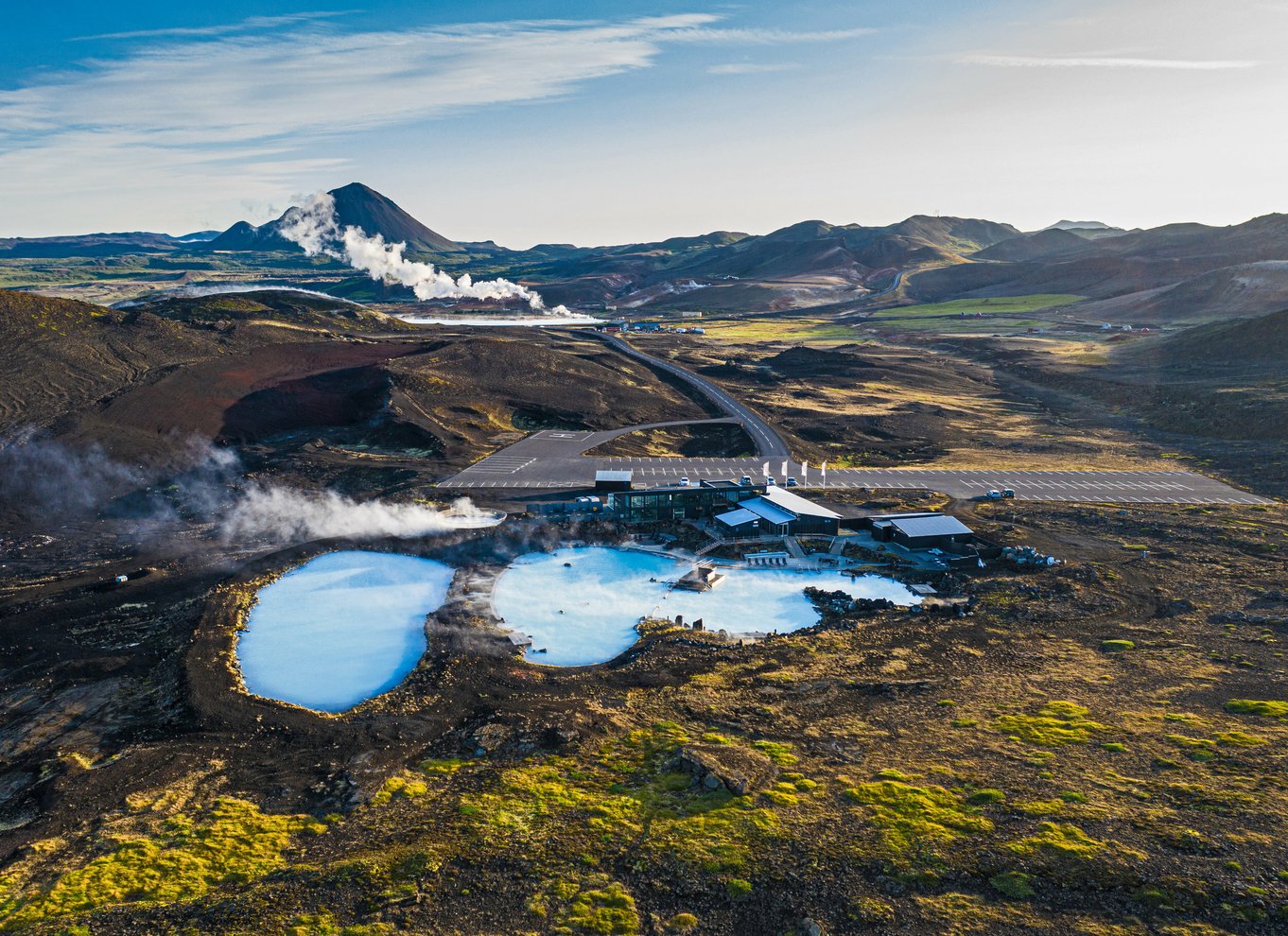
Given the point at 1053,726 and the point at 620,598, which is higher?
the point at 620,598

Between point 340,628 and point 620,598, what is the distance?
63.7ft

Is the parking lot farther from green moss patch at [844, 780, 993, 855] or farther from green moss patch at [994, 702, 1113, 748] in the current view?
green moss patch at [844, 780, 993, 855]

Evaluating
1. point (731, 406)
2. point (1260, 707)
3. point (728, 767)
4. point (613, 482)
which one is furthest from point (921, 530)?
point (731, 406)

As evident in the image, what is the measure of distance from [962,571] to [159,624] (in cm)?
5876

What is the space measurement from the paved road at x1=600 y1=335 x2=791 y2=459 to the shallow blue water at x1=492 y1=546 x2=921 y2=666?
37257mm

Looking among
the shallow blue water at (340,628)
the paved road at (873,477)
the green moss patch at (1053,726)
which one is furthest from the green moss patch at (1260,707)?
the shallow blue water at (340,628)

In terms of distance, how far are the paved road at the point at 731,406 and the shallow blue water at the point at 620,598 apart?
3726 centimetres

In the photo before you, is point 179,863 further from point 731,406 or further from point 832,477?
point 731,406

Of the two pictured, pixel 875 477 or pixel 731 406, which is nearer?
pixel 875 477

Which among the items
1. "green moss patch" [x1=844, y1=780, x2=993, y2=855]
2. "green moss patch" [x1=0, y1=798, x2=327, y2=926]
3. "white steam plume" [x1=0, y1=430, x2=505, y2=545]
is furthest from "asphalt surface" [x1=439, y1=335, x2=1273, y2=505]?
"green moss patch" [x1=0, y1=798, x2=327, y2=926]

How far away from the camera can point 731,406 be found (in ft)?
401

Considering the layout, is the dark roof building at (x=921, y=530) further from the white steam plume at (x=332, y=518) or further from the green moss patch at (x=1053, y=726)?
the white steam plume at (x=332, y=518)

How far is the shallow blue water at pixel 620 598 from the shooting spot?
49.4 meters

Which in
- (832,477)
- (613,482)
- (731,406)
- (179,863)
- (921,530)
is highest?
(731,406)
